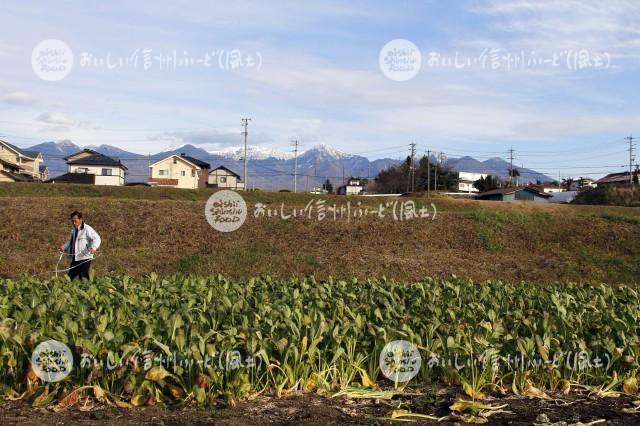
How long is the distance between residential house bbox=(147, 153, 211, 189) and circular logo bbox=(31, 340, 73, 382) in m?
94.8

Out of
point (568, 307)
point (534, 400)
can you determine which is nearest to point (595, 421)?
point (534, 400)

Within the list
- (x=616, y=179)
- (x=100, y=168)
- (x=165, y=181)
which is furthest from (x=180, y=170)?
(x=616, y=179)

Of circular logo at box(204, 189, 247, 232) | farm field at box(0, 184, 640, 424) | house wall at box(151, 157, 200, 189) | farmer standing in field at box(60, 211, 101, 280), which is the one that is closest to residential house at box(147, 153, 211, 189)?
house wall at box(151, 157, 200, 189)

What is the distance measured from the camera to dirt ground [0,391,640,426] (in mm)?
5738

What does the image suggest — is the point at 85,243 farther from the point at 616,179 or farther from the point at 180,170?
the point at 616,179

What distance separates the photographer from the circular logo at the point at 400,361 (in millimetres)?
6945

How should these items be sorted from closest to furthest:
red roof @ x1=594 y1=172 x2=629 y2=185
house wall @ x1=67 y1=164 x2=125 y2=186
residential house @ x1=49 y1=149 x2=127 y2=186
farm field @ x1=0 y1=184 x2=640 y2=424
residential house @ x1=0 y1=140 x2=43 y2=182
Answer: farm field @ x1=0 y1=184 x2=640 y2=424 → residential house @ x1=0 y1=140 x2=43 y2=182 → house wall @ x1=67 y1=164 x2=125 y2=186 → residential house @ x1=49 y1=149 x2=127 y2=186 → red roof @ x1=594 y1=172 x2=629 y2=185

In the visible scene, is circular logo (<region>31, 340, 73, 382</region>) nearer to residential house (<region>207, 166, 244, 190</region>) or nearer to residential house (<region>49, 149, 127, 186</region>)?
residential house (<region>49, 149, 127, 186</region>)

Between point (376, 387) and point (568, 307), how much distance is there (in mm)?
3480

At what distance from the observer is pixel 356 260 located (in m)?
24.2

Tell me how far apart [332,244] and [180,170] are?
257 ft

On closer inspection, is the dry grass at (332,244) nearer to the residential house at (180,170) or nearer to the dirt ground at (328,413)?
the dirt ground at (328,413)

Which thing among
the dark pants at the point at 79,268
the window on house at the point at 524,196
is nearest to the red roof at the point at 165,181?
the window on house at the point at 524,196

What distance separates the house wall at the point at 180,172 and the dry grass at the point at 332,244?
229 ft
